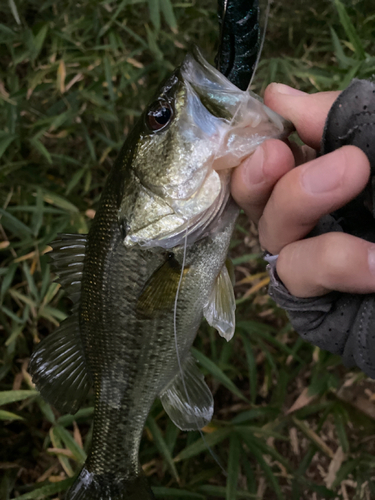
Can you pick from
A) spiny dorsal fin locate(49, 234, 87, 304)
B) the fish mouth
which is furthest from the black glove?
spiny dorsal fin locate(49, 234, 87, 304)

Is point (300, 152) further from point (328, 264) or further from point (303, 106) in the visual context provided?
point (328, 264)

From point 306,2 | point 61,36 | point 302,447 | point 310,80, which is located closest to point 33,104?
point 61,36

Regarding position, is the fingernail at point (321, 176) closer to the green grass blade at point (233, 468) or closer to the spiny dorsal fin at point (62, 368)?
the spiny dorsal fin at point (62, 368)

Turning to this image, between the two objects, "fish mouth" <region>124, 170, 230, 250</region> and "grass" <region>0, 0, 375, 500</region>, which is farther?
"grass" <region>0, 0, 375, 500</region>

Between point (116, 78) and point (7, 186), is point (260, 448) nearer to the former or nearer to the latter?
point (7, 186)

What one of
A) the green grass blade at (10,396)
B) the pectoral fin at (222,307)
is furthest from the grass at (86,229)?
the pectoral fin at (222,307)

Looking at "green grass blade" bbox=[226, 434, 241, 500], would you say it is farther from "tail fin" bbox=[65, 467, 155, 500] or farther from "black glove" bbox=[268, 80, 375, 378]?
"black glove" bbox=[268, 80, 375, 378]
